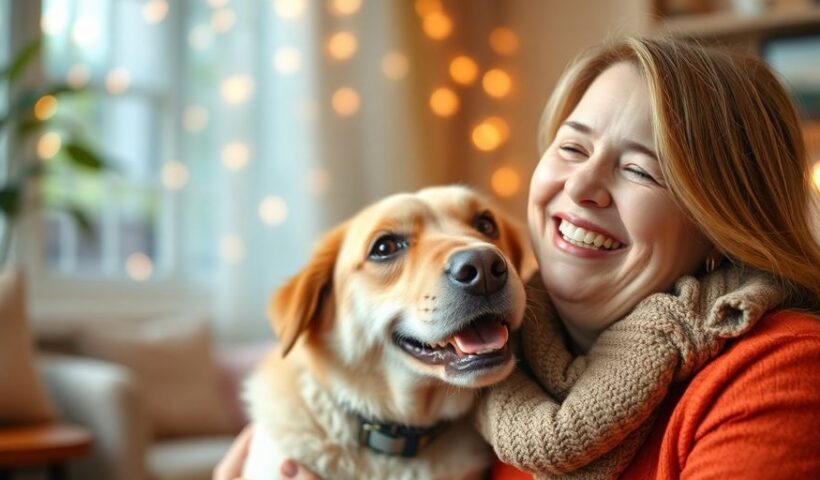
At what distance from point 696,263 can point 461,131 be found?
11.4 feet

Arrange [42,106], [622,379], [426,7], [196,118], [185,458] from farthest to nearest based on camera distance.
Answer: [426,7], [196,118], [42,106], [185,458], [622,379]

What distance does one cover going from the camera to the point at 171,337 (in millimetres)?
3369

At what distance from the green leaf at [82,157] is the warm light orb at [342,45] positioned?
1.25 m

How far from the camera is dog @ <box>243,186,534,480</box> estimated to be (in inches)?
49.8

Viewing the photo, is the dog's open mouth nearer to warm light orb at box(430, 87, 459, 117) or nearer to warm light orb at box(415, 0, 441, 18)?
warm light orb at box(430, 87, 459, 117)

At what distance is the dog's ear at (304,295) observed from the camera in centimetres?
145

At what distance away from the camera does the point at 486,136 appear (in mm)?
4656

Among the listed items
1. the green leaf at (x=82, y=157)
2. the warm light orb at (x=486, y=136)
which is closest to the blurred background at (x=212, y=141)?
the green leaf at (x=82, y=157)

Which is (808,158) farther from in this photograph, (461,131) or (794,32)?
(461,131)

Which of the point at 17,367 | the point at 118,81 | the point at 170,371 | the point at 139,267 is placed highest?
the point at 118,81

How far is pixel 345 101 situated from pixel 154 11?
3.26 feet

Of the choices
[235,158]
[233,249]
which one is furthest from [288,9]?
[233,249]

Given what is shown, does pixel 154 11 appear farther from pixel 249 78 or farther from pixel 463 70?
pixel 463 70

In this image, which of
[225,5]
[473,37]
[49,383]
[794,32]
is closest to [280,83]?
[225,5]
